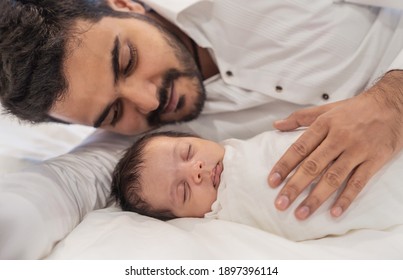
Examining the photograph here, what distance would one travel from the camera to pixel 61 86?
1.20m

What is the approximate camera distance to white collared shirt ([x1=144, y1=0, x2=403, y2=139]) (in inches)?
52.2

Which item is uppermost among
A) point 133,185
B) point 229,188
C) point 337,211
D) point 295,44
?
point 295,44

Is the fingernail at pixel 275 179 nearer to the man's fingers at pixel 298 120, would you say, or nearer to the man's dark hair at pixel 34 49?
the man's fingers at pixel 298 120

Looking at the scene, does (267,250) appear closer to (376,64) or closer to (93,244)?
(93,244)

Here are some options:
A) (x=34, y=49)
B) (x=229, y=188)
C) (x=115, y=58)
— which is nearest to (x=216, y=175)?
(x=229, y=188)

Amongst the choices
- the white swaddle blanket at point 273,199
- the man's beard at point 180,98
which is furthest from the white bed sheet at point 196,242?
the man's beard at point 180,98

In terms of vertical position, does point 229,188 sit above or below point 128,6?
below

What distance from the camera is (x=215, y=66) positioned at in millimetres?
1541

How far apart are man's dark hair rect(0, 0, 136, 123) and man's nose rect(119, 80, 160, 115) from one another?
17 cm

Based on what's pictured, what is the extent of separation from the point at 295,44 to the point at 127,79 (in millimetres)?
510

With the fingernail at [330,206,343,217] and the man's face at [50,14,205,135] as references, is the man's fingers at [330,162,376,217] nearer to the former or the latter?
the fingernail at [330,206,343,217]

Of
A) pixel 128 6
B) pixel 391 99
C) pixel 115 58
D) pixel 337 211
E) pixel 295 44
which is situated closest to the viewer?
pixel 337 211

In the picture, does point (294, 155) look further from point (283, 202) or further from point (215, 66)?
point (215, 66)

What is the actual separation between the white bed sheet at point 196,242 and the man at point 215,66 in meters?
0.13
